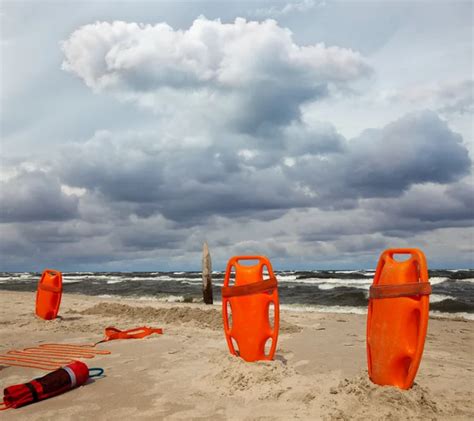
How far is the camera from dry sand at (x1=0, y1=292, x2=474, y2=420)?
3945 millimetres

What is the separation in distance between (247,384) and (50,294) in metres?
8.33

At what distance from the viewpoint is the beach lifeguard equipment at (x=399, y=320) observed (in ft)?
12.9

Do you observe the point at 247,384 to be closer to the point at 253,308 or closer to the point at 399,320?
the point at 253,308

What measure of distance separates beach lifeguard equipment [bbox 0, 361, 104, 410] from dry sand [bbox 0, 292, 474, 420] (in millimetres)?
86

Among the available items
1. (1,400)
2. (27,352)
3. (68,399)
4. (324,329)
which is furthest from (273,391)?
(324,329)

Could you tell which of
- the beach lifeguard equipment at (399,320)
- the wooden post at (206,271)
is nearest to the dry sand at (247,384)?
the beach lifeguard equipment at (399,320)

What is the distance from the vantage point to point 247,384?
15.2 feet

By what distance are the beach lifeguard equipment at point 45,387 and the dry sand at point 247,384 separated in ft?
0.28

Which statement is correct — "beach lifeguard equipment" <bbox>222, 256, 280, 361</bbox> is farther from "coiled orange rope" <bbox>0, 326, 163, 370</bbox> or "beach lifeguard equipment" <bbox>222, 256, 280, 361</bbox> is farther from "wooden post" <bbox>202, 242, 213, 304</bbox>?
"wooden post" <bbox>202, 242, 213, 304</bbox>

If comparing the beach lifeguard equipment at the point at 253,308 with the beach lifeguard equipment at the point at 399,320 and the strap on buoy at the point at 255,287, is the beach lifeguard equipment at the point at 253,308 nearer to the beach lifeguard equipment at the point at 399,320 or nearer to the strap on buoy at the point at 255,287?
the strap on buoy at the point at 255,287

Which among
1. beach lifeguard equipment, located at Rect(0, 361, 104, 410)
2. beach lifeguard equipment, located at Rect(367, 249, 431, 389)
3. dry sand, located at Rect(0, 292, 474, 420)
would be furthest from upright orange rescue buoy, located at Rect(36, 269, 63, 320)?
beach lifeguard equipment, located at Rect(367, 249, 431, 389)

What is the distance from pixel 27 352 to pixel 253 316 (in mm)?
4422

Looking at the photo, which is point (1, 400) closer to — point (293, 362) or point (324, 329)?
point (293, 362)

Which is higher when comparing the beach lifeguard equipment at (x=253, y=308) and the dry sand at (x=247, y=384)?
the beach lifeguard equipment at (x=253, y=308)
